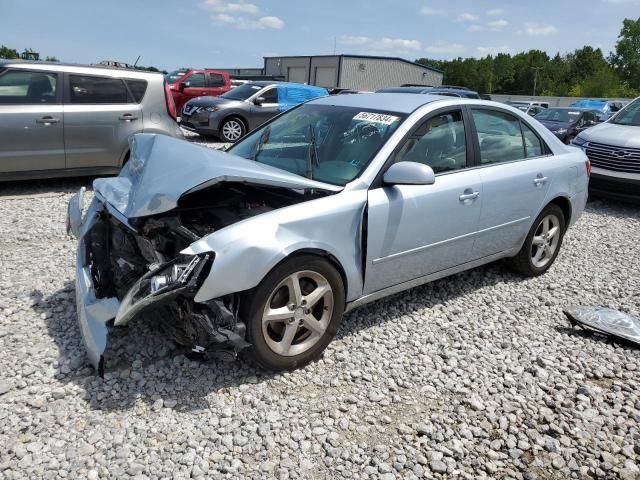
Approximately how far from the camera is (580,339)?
394 centimetres

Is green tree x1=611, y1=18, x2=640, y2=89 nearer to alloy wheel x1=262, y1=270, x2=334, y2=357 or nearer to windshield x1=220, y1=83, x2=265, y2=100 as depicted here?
windshield x1=220, y1=83, x2=265, y2=100

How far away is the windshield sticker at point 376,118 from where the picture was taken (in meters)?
3.77

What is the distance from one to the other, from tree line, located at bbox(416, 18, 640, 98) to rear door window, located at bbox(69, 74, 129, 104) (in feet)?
239

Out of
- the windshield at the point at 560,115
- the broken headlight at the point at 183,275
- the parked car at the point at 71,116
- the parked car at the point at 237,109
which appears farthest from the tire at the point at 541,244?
the windshield at the point at 560,115

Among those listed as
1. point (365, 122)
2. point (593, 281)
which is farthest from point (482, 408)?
point (593, 281)

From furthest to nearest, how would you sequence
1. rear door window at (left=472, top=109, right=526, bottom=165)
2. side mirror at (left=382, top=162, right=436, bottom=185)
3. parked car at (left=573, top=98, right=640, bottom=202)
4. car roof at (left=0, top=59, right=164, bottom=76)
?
parked car at (left=573, top=98, right=640, bottom=202)
car roof at (left=0, top=59, right=164, bottom=76)
rear door window at (left=472, top=109, right=526, bottom=165)
side mirror at (left=382, top=162, right=436, bottom=185)

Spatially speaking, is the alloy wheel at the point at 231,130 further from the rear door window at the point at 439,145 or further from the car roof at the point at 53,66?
the rear door window at the point at 439,145

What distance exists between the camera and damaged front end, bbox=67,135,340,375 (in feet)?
9.07

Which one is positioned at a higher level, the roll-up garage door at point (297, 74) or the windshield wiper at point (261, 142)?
the roll-up garage door at point (297, 74)

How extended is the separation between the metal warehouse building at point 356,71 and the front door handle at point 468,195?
1665 inches

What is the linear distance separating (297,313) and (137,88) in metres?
5.93

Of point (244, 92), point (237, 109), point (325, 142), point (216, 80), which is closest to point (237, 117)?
point (237, 109)

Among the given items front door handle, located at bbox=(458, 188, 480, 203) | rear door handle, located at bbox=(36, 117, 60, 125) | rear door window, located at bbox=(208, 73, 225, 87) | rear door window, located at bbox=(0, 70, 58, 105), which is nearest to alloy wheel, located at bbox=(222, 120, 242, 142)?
rear door window, located at bbox=(208, 73, 225, 87)

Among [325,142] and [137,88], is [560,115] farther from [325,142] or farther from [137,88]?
[325,142]
